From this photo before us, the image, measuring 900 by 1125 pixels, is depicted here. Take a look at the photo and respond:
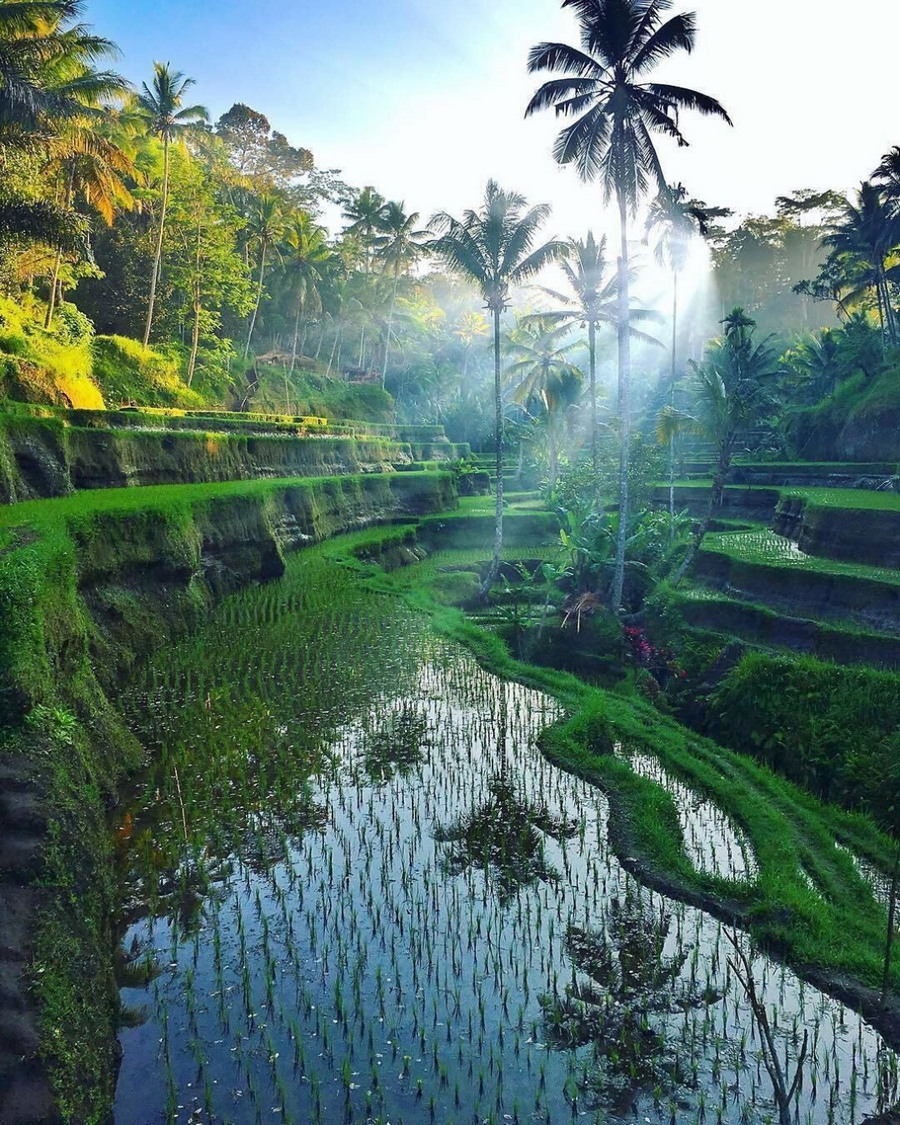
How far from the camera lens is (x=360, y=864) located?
22.4ft

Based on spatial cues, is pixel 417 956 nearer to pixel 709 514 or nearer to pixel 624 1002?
pixel 624 1002

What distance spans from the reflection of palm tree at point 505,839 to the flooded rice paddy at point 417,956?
3cm

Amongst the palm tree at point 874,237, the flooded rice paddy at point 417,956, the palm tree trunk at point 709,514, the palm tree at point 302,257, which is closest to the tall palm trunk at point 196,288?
the palm tree at point 302,257

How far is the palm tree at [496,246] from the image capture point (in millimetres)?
21406

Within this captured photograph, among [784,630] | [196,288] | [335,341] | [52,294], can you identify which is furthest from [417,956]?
[335,341]

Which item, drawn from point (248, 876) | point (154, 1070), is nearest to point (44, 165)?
point (248, 876)

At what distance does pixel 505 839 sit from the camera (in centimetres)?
749

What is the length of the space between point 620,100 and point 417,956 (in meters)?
17.8

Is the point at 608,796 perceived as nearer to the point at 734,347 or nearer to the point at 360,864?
the point at 360,864

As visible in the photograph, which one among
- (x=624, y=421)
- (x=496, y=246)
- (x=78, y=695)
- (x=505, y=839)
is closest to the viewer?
(x=505, y=839)

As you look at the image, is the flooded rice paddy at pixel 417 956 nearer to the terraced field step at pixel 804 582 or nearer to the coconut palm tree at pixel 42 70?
the terraced field step at pixel 804 582

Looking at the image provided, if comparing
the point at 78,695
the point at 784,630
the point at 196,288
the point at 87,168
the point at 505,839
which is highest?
the point at 87,168

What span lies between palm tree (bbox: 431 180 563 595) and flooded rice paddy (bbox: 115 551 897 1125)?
12.8 metres

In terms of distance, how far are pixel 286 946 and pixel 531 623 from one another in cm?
1208
